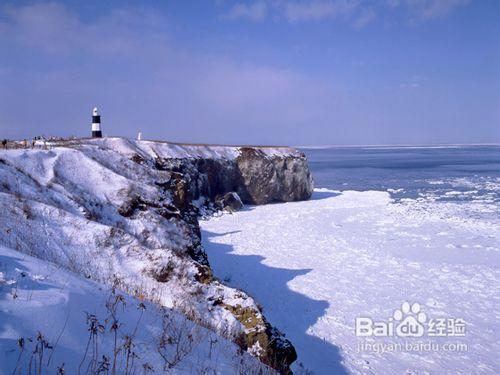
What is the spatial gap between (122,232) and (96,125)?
1678 centimetres

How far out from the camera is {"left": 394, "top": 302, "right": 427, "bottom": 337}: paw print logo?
989 centimetres

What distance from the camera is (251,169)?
33.6 metres

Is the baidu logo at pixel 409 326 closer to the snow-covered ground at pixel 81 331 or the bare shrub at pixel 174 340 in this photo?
the snow-covered ground at pixel 81 331

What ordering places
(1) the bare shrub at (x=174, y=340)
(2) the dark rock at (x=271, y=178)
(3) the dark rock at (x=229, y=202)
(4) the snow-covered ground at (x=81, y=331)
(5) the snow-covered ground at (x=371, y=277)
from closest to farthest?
1. (4) the snow-covered ground at (x=81, y=331)
2. (1) the bare shrub at (x=174, y=340)
3. (5) the snow-covered ground at (x=371, y=277)
4. (3) the dark rock at (x=229, y=202)
5. (2) the dark rock at (x=271, y=178)

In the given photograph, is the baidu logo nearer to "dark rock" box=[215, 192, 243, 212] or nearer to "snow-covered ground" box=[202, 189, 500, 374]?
"snow-covered ground" box=[202, 189, 500, 374]

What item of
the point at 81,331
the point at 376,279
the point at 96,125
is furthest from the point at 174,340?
the point at 96,125

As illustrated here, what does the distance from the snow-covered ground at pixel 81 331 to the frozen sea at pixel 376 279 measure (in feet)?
13.3

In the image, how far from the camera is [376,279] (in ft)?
43.5

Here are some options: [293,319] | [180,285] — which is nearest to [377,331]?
[293,319]

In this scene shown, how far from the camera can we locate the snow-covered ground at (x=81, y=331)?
10.1 feet

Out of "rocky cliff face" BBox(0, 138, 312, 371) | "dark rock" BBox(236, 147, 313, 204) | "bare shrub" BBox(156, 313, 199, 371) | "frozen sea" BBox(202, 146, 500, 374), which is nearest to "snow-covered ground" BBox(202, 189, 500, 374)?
"frozen sea" BBox(202, 146, 500, 374)

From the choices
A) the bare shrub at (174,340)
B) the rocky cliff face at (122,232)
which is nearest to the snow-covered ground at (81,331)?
the bare shrub at (174,340)

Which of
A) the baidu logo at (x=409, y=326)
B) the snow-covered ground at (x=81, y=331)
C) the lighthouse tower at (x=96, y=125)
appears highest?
the lighthouse tower at (x=96, y=125)

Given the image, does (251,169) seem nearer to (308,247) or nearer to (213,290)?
(308,247)
